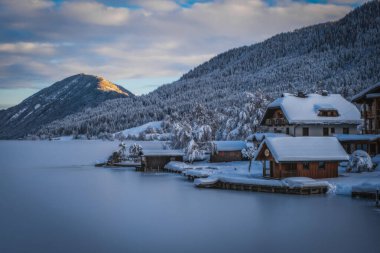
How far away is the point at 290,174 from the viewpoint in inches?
1949

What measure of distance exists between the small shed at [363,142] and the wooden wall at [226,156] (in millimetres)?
17763

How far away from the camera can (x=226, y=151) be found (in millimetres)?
74250

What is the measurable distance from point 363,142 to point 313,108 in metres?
11.3

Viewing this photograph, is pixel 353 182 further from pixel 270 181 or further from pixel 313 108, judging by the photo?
pixel 313 108

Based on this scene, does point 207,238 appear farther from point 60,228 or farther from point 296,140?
point 296,140

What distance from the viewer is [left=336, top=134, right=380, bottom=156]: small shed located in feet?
193

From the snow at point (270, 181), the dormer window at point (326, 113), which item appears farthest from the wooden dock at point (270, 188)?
the dormer window at point (326, 113)

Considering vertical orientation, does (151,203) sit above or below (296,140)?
below

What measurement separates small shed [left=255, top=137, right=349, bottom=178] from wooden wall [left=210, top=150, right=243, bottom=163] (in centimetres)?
2318

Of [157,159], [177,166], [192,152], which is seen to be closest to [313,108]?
[192,152]

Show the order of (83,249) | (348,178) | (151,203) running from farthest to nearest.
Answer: (348,178) → (151,203) → (83,249)

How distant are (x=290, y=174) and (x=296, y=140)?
12.9 feet

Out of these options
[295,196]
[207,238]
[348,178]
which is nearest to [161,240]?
[207,238]

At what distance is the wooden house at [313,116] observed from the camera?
66938 mm
